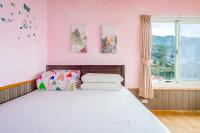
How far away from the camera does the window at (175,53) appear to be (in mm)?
4117

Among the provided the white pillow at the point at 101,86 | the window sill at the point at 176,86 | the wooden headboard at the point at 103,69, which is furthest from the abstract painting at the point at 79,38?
the window sill at the point at 176,86

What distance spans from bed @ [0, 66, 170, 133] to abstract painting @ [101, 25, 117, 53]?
1.31 m

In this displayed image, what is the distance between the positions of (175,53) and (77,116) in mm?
2842

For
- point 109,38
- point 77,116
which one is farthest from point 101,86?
point 77,116

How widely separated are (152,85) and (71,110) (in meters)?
2.24

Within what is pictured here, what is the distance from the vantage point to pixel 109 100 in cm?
262

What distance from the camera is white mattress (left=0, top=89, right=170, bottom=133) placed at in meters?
1.56

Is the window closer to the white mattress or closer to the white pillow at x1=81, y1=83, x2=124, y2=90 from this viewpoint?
the white pillow at x1=81, y1=83, x2=124, y2=90

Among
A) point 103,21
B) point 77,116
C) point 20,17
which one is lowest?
point 77,116

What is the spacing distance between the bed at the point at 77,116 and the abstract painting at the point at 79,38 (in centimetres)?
133

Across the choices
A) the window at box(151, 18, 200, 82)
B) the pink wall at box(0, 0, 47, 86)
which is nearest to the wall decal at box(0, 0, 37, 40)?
the pink wall at box(0, 0, 47, 86)

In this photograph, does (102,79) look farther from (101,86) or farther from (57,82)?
(57,82)

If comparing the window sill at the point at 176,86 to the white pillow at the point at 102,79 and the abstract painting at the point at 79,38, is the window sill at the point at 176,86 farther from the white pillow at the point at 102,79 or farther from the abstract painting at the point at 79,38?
the abstract painting at the point at 79,38

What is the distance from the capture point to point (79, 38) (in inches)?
153
